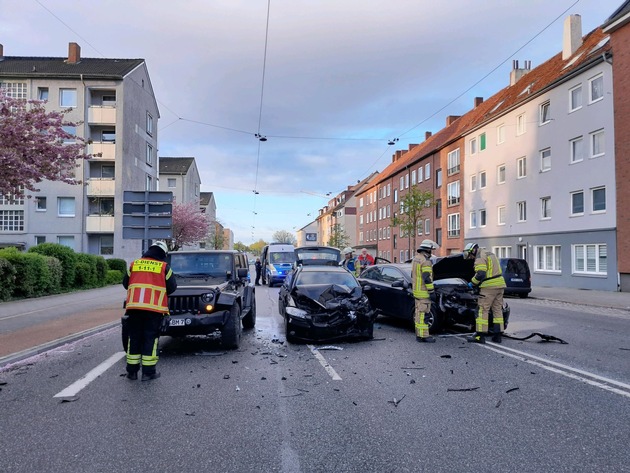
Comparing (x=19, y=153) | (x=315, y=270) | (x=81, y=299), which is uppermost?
(x=19, y=153)

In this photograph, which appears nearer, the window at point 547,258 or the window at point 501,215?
the window at point 547,258

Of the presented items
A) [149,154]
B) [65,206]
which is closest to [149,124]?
[149,154]

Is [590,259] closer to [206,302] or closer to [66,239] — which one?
[206,302]

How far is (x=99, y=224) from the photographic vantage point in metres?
34.9

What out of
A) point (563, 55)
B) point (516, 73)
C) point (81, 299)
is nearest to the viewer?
point (81, 299)

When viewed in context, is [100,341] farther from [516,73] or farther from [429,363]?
[516,73]

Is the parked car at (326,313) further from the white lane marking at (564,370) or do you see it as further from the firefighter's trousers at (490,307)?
the white lane marking at (564,370)

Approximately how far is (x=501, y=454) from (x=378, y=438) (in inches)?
38.9

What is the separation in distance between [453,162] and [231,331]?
125 feet

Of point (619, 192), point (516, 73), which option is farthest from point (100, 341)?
point (516, 73)

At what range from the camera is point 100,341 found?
374 inches

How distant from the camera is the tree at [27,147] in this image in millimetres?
12414

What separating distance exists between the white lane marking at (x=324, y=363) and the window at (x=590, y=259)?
20519mm

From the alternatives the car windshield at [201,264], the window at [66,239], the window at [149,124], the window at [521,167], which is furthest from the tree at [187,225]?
the car windshield at [201,264]
